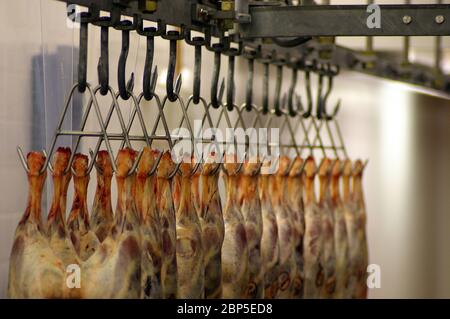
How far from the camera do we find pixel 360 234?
235 cm

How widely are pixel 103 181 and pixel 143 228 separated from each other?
86 mm

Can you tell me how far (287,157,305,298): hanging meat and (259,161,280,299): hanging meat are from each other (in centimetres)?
9

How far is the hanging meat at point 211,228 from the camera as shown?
1.63 m

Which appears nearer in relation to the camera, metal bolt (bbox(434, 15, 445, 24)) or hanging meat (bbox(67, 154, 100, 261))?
hanging meat (bbox(67, 154, 100, 261))

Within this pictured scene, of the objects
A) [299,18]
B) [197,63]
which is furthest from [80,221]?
[299,18]

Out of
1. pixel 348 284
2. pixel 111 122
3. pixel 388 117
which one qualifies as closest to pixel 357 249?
pixel 348 284

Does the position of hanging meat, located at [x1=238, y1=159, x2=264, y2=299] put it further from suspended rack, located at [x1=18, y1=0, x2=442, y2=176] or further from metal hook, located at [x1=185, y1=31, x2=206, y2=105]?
metal hook, located at [x1=185, y1=31, x2=206, y2=105]

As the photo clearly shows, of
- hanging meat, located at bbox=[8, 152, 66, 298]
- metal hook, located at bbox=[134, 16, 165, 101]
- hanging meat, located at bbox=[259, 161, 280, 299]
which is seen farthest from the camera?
hanging meat, located at bbox=[259, 161, 280, 299]

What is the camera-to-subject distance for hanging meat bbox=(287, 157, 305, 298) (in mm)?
2086

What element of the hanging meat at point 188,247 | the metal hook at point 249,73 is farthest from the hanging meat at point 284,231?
the hanging meat at point 188,247

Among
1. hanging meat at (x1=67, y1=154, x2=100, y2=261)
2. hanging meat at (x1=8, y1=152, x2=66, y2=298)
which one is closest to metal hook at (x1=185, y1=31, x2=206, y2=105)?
hanging meat at (x1=67, y1=154, x2=100, y2=261)

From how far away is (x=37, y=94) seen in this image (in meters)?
1.61
